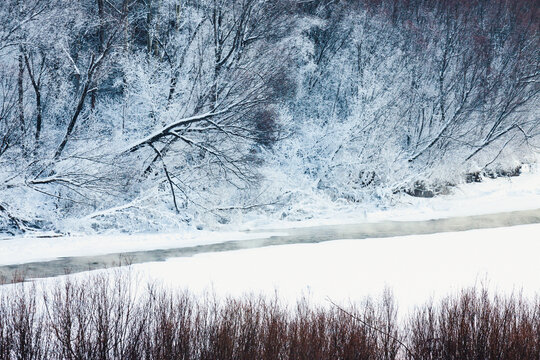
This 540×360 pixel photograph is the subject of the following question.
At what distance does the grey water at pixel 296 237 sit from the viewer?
53.4 feet

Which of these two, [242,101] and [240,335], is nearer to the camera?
[240,335]

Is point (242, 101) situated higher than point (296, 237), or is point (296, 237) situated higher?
point (242, 101)

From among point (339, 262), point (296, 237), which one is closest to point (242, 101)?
point (296, 237)

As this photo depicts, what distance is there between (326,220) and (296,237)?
4.30m

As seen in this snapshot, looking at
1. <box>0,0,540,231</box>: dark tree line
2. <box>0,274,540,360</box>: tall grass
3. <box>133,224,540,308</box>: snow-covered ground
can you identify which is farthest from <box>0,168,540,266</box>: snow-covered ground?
<box>0,274,540,360</box>: tall grass

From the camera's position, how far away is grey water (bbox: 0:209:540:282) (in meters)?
16.3

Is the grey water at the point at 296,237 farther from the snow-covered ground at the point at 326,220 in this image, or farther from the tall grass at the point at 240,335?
the tall grass at the point at 240,335

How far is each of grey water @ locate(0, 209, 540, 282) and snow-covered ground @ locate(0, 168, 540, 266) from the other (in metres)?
0.63

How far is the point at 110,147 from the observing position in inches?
850

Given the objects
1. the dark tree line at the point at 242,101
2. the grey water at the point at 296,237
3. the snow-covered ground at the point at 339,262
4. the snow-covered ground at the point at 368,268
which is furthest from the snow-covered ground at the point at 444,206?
the snow-covered ground at the point at 368,268

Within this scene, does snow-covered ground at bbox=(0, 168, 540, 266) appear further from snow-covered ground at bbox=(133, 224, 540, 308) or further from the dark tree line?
snow-covered ground at bbox=(133, 224, 540, 308)

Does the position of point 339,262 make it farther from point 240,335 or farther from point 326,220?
point 240,335

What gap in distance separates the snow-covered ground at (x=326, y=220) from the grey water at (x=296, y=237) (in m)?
0.63

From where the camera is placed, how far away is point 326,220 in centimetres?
A: 2670
